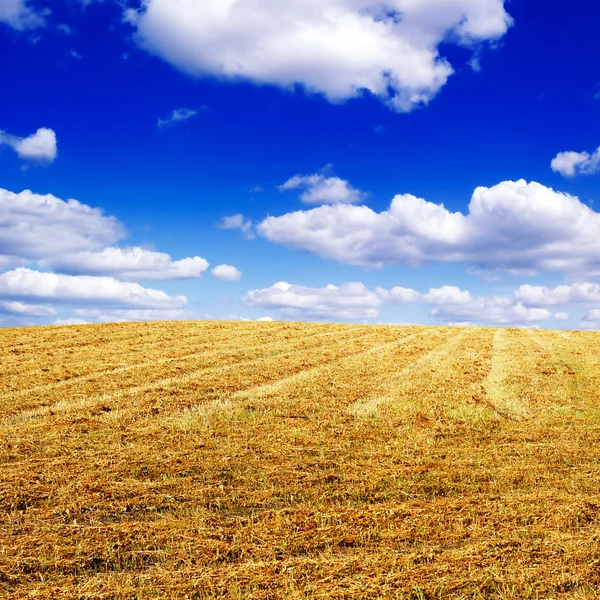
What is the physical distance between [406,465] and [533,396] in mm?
9152

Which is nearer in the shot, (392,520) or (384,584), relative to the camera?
(384,584)

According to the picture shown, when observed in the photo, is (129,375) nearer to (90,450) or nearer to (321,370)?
(321,370)

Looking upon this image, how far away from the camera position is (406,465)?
10461mm

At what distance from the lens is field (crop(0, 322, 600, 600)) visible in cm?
646

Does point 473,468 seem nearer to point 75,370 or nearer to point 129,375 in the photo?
point 129,375

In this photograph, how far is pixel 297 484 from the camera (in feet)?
31.2

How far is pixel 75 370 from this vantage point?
22.2 metres

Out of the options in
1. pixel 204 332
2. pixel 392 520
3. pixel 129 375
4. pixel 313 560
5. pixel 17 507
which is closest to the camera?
pixel 313 560

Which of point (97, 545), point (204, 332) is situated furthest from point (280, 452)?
point (204, 332)

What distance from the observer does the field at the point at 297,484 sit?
646 cm

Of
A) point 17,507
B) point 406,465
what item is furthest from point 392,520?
point 17,507

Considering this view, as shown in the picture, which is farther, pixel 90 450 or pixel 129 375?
pixel 129 375

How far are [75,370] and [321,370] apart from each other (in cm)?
951

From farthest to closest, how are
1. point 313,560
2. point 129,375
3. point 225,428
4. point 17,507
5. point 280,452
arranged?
point 129,375 → point 225,428 → point 280,452 → point 17,507 → point 313,560
